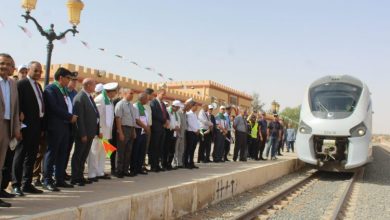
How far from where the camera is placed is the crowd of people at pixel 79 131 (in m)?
5.76

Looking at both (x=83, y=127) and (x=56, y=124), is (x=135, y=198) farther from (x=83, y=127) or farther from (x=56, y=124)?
(x=83, y=127)

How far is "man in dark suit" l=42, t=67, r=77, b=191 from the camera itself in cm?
640

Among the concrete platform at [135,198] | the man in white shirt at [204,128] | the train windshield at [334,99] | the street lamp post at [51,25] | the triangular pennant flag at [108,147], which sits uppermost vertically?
the street lamp post at [51,25]

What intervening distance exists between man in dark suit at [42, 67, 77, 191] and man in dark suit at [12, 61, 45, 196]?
29 centimetres

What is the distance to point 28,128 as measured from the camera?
593cm

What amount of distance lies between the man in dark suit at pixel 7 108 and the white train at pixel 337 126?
8668 mm

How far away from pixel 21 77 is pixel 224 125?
852 cm

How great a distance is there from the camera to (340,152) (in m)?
12.0

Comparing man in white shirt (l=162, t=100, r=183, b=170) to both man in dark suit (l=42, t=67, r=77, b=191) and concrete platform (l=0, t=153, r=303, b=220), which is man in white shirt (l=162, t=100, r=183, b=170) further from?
man in dark suit (l=42, t=67, r=77, b=191)

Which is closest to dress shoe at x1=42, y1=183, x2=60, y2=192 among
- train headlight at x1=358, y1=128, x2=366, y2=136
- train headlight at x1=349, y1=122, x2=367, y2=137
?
train headlight at x1=349, y1=122, x2=367, y2=137

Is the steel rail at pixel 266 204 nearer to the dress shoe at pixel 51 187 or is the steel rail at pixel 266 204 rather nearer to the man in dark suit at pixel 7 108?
the dress shoe at pixel 51 187

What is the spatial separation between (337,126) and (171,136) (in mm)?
4512

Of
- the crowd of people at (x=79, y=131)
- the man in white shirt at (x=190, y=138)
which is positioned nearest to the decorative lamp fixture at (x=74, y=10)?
the crowd of people at (x=79, y=131)

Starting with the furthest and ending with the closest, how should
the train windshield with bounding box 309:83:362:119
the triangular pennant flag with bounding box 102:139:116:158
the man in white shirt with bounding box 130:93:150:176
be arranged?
1. the train windshield with bounding box 309:83:362:119
2. the man in white shirt with bounding box 130:93:150:176
3. the triangular pennant flag with bounding box 102:139:116:158
